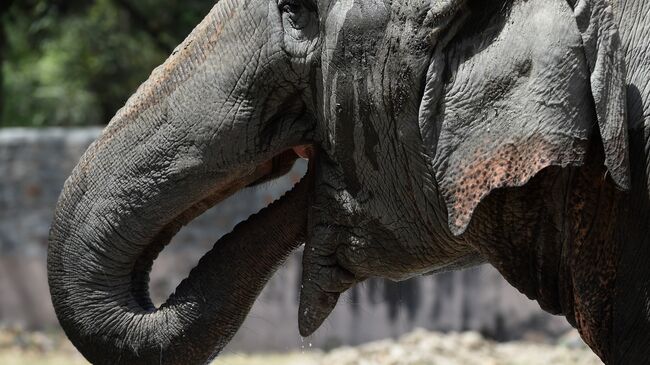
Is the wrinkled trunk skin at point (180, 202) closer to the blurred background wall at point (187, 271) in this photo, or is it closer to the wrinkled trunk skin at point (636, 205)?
the wrinkled trunk skin at point (636, 205)

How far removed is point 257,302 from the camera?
7.94m

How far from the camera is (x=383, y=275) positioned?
114 inches

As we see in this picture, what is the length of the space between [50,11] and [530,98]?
10.0 m

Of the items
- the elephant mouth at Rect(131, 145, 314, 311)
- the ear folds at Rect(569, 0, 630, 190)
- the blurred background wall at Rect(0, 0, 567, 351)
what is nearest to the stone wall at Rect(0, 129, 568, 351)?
the blurred background wall at Rect(0, 0, 567, 351)

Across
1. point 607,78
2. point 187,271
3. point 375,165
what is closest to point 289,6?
point 375,165

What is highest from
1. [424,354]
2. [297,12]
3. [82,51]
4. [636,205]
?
[82,51]

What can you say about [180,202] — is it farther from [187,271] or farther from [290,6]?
[187,271]

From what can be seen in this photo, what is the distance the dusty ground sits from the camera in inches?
281

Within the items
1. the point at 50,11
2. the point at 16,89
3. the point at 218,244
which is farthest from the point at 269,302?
the point at 16,89

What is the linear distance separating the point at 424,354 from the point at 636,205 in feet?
16.2

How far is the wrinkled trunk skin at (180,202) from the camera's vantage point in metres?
2.78

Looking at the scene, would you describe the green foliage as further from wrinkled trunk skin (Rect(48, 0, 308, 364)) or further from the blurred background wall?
wrinkled trunk skin (Rect(48, 0, 308, 364))

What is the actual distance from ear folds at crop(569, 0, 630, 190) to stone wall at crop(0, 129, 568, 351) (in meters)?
5.61

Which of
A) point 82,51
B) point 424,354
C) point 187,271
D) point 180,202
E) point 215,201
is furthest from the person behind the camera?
point 82,51
